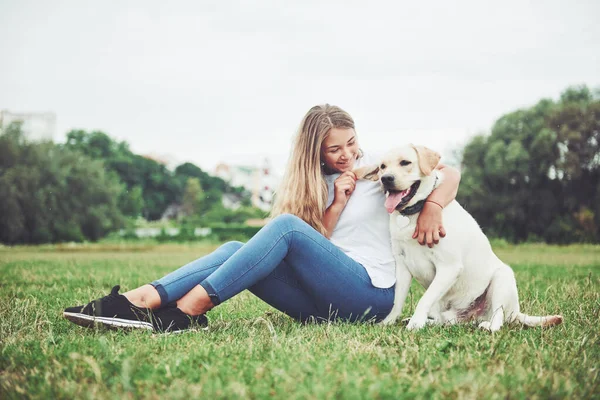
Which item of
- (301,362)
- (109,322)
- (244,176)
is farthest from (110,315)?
(244,176)

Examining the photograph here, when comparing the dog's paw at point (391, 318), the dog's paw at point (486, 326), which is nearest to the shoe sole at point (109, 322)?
the dog's paw at point (391, 318)

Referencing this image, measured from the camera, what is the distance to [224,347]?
2.95 metres

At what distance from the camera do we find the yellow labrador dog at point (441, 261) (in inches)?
148

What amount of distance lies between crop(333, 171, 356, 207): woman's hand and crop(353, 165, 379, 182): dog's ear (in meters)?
0.09

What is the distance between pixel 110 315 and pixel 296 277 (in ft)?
3.92

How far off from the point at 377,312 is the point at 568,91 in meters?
35.5

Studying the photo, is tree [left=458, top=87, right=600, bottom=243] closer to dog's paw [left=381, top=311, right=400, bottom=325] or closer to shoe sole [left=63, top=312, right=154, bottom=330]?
dog's paw [left=381, top=311, right=400, bottom=325]

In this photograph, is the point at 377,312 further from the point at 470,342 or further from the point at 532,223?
the point at 532,223

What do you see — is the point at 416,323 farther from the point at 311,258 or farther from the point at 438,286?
the point at 311,258

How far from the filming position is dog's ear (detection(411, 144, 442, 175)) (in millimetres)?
3910

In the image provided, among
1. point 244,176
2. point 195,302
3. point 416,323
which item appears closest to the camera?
point 195,302

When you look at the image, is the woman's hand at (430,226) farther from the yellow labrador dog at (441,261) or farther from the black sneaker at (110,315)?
the black sneaker at (110,315)

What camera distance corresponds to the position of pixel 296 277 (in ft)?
12.6

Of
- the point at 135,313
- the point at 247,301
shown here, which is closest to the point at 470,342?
the point at 135,313
